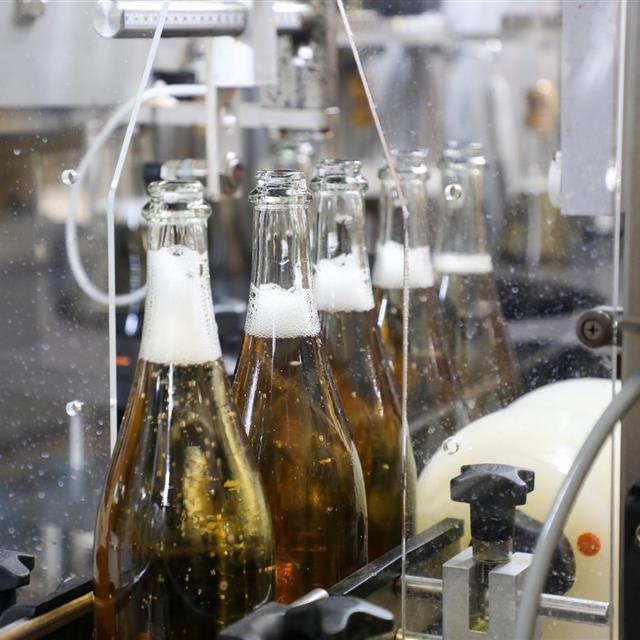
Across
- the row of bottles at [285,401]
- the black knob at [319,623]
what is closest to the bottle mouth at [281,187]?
the row of bottles at [285,401]

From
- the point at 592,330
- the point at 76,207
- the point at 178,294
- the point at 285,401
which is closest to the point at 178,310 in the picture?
the point at 178,294

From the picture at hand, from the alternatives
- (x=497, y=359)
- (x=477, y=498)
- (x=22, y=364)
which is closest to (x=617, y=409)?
(x=477, y=498)

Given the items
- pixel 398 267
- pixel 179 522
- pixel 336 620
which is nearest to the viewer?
pixel 336 620

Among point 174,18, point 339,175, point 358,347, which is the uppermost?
point 174,18

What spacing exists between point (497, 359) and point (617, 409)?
217 mm

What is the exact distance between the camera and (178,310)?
54 centimetres

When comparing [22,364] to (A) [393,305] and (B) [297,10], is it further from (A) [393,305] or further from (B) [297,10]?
(B) [297,10]

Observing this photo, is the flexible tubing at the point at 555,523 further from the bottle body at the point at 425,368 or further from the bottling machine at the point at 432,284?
the bottle body at the point at 425,368

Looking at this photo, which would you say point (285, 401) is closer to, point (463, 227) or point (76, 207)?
point (463, 227)

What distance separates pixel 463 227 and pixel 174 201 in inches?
9.9

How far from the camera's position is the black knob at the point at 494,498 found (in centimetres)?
58

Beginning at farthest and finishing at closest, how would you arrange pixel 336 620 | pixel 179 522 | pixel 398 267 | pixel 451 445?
pixel 398 267, pixel 451 445, pixel 179 522, pixel 336 620

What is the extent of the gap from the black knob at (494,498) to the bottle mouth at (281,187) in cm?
17

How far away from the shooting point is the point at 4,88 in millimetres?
769
